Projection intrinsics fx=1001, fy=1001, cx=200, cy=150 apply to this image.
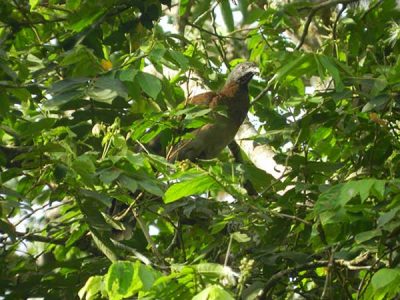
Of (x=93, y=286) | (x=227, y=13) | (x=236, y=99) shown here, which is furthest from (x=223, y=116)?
(x=93, y=286)

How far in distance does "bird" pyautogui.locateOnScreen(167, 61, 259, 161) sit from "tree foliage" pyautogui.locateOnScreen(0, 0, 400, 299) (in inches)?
15.2

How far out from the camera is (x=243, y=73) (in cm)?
640

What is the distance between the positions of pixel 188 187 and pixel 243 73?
2.65m

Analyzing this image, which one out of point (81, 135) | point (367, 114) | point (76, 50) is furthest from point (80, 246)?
point (367, 114)

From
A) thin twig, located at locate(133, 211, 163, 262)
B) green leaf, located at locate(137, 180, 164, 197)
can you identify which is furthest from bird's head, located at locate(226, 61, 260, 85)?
green leaf, located at locate(137, 180, 164, 197)

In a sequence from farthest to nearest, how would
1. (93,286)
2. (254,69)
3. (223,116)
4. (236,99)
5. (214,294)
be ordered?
(236,99), (254,69), (223,116), (93,286), (214,294)

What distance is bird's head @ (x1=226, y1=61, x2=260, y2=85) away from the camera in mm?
6359

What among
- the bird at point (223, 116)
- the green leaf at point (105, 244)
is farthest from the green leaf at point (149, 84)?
the bird at point (223, 116)

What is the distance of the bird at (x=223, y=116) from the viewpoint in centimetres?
619

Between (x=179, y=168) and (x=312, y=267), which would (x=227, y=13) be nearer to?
(x=179, y=168)

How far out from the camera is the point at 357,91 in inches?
181

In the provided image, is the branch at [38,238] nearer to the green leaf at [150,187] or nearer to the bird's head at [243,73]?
the green leaf at [150,187]

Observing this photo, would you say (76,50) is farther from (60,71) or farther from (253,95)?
(253,95)

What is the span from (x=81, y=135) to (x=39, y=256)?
719mm
